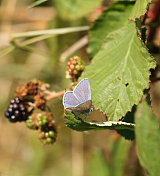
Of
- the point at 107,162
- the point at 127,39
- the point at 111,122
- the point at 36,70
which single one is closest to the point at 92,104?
the point at 111,122

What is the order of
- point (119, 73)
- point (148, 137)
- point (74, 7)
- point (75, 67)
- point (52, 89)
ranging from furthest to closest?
point (74, 7) → point (52, 89) → point (75, 67) → point (119, 73) → point (148, 137)

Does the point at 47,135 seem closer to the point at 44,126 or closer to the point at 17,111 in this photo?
the point at 44,126

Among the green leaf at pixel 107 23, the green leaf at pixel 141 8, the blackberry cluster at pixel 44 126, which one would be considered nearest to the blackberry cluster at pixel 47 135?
the blackberry cluster at pixel 44 126

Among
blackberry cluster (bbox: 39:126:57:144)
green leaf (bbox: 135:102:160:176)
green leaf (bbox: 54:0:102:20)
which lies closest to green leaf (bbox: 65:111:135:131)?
green leaf (bbox: 135:102:160:176)

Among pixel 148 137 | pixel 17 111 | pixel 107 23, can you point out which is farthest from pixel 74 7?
pixel 148 137

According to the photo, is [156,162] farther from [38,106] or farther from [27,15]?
[27,15]

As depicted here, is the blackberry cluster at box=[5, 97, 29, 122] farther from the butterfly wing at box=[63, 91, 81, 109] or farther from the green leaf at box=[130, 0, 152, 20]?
the green leaf at box=[130, 0, 152, 20]
